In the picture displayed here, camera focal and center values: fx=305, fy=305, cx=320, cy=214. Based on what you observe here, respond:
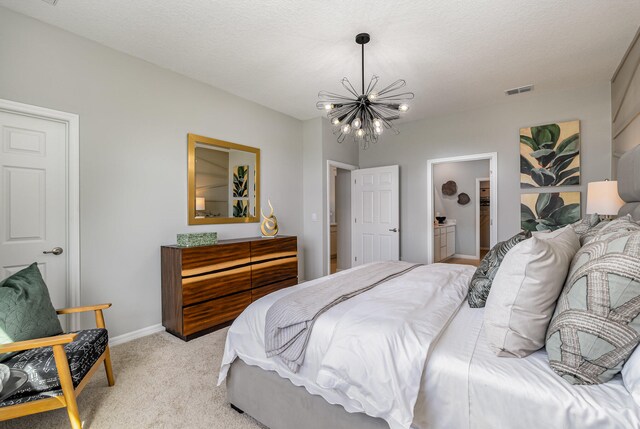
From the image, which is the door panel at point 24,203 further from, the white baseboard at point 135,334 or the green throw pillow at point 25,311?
the white baseboard at point 135,334

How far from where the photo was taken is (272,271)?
12.5 feet

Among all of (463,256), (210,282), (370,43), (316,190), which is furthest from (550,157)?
(210,282)

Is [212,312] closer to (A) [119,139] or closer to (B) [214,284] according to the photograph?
(B) [214,284]

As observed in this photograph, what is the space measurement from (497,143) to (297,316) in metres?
4.13

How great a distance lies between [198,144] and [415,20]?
2.55 m

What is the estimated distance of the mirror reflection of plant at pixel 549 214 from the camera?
3827mm

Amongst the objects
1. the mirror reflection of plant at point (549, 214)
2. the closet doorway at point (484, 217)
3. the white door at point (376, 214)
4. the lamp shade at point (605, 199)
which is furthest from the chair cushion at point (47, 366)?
the closet doorway at point (484, 217)

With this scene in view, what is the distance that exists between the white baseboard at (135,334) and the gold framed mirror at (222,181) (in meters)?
1.13

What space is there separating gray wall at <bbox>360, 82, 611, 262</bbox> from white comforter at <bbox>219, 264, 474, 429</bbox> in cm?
315

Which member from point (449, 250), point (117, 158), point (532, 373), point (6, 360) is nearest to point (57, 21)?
point (117, 158)

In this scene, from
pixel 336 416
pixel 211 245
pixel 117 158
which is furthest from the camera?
pixel 211 245

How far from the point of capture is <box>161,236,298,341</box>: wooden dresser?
293 cm

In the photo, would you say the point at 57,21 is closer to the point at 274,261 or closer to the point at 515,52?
the point at 274,261

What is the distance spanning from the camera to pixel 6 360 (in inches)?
64.4
